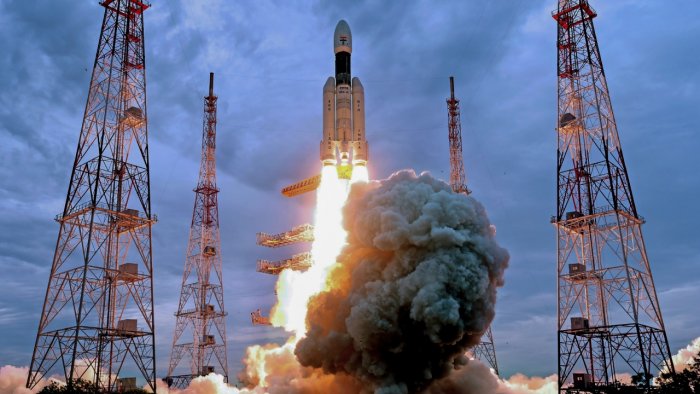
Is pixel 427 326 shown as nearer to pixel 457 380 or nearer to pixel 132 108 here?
pixel 457 380

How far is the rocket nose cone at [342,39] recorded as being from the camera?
5488cm

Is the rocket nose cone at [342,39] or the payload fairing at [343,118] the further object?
the rocket nose cone at [342,39]

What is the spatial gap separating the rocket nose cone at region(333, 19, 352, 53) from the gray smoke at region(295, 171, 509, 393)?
53.0ft

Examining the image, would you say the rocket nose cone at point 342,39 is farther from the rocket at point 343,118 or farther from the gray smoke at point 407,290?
the gray smoke at point 407,290

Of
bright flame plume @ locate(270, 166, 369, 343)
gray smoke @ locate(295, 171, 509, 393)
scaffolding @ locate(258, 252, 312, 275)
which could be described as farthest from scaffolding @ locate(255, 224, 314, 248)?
gray smoke @ locate(295, 171, 509, 393)

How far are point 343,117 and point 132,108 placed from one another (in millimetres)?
18742

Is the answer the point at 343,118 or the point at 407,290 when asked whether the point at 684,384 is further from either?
the point at 343,118

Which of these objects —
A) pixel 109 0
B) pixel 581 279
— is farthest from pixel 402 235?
pixel 109 0

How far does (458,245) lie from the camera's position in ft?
128

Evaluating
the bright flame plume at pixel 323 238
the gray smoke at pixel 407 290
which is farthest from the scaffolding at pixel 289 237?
the gray smoke at pixel 407 290

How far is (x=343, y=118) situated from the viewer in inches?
2094

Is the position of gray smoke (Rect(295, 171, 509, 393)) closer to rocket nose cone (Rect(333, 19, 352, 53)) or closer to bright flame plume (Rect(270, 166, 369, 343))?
bright flame plume (Rect(270, 166, 369, 343))

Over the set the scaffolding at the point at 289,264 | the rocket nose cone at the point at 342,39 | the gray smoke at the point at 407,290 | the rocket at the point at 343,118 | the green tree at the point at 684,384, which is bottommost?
the green tree at the point at 684,384

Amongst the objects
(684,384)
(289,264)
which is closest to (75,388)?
(289,264)
